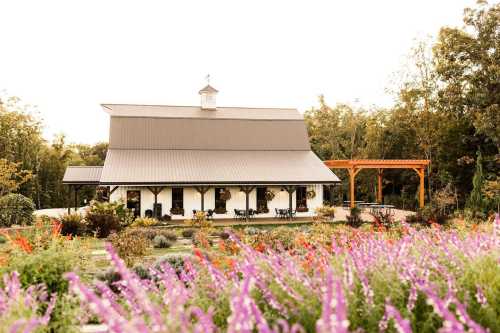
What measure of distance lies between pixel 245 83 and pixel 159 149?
18.1 m

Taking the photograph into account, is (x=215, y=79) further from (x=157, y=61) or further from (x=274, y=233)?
(x=274, y=233)

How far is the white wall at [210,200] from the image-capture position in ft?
78.9

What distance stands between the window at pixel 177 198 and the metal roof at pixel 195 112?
241 inches

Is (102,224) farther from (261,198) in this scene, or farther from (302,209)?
(302,209)

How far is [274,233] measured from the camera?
552 inches

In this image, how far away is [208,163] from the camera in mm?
26203

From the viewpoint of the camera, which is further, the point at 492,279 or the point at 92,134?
the point at 92,134

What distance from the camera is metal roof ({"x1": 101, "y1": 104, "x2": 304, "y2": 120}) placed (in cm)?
2897

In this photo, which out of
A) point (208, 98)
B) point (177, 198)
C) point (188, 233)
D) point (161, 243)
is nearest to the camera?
point (161, 243)

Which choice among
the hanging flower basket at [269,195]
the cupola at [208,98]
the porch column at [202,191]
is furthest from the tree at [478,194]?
the cupola at [208,98]

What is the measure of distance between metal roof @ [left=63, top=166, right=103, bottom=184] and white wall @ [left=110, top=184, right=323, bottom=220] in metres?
3.40

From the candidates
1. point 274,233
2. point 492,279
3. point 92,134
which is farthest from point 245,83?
point 492,279

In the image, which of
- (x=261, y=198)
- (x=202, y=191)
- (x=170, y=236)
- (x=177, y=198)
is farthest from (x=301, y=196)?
(x=170, y=236)

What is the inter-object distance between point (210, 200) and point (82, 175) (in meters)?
8.10
